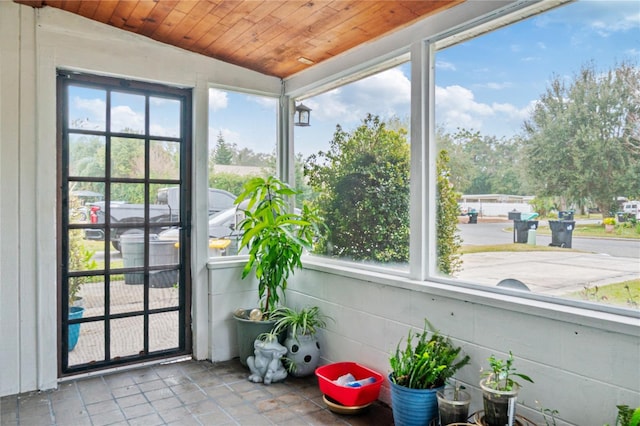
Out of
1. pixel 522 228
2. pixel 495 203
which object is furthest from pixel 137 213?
pixel 522 228

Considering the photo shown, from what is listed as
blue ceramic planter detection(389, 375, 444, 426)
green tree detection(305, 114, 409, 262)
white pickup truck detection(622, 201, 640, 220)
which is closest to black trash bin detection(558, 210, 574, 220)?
white pickup truck detection(622, 201, 640, 220)

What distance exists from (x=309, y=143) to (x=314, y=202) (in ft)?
1.73

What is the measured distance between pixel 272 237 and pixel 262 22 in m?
1.54

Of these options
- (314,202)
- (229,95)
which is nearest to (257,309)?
(314,202)

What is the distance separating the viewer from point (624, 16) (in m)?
1.91

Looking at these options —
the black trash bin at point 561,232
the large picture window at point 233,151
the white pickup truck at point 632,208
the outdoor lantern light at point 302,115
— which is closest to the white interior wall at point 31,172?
the large picture window at point 233,151

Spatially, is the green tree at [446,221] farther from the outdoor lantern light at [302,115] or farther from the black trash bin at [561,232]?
the outdoor lantern light at [302,115]

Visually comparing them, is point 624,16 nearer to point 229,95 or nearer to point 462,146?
point 462,146

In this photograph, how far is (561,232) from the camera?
216 centimetres

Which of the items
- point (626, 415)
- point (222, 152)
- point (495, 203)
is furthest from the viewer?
point (222, 152)

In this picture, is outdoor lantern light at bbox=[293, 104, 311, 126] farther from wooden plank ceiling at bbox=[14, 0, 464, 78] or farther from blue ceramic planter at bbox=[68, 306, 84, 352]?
blue ceramic planter at bbox=[68, 306, 84, 352]

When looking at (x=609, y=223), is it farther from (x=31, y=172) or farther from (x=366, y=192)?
(x=31, y=172)

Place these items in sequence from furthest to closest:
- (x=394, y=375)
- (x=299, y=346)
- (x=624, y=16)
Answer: (x=299, y=346)
(x=394, y=375)
(x=624, y=16)

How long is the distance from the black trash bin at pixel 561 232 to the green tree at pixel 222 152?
2.61 meters
